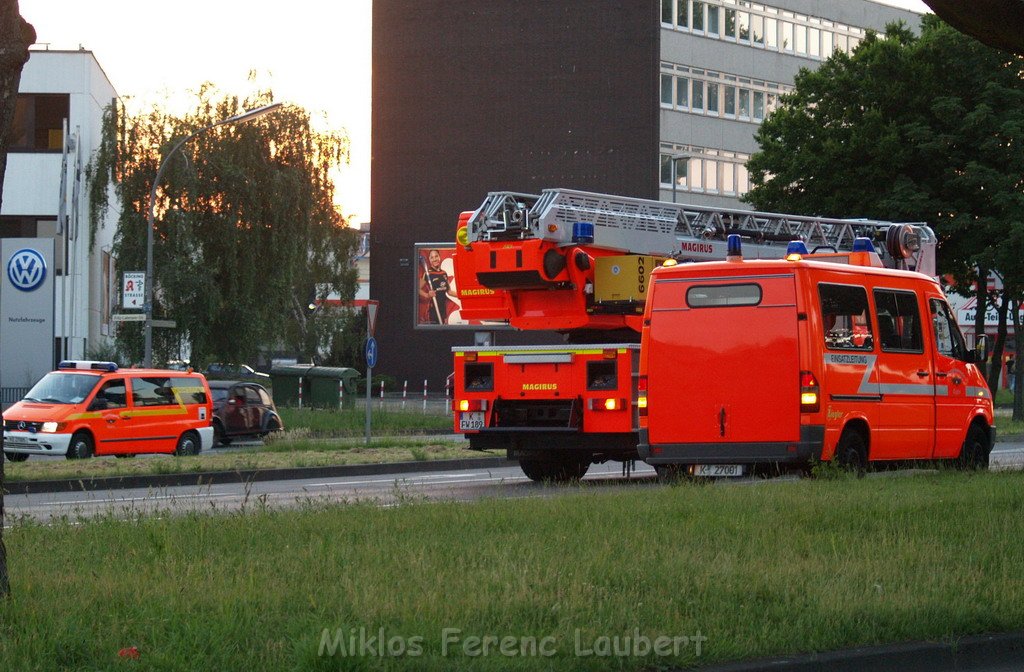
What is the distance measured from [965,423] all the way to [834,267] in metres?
3.59

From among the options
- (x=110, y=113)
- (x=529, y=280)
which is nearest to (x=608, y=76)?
(x=110, y=113)

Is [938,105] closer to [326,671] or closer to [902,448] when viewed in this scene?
[902,448]

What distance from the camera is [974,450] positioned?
19.2 m

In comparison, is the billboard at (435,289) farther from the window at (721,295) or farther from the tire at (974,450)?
the window at (721,295)

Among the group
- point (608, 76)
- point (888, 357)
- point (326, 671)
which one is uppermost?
point (608, 76)

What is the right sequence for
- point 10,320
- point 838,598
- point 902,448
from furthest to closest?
point 10,320 → point 902,448 → point 838,598

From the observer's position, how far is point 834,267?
54.3 ft

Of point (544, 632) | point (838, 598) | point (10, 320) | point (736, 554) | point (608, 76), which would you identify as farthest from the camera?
point (608, 76)

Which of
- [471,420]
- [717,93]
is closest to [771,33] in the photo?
[717,93]

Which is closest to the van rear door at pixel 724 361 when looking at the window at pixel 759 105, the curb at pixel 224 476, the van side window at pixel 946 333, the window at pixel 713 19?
the van side window at pixel 946 333

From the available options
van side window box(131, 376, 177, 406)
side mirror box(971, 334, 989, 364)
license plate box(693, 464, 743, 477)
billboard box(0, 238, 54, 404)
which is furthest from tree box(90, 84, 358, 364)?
license plate box(693, 464, 743, 477)

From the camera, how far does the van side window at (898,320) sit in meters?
17.2

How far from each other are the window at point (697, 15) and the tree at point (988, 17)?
58.1m

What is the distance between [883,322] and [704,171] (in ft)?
172
